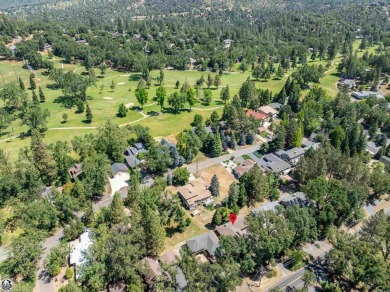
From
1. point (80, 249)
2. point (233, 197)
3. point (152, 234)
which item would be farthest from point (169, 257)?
point (233, 197)

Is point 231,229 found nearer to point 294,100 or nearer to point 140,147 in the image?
point 140,147

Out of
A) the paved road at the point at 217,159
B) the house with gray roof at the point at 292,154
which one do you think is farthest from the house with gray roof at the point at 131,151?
the house with gray roof at the point at 292,154

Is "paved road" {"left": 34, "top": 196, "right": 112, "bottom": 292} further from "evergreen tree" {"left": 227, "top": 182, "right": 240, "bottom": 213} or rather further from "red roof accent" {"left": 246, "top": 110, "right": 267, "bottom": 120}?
"red roof accent" {"left": 246, "top": 110, "right": 267, "bottom": 120}

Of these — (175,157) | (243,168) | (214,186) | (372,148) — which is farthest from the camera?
(372,148)

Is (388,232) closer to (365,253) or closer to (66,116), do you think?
(365,253)

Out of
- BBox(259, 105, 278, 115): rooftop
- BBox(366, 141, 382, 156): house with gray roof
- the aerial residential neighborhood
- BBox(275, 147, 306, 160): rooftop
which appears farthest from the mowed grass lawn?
BBox(366, 141, 382, 156): house with gray roof

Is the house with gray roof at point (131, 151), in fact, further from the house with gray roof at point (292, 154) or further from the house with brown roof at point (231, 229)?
the house with gray roof at point (292, 154)
